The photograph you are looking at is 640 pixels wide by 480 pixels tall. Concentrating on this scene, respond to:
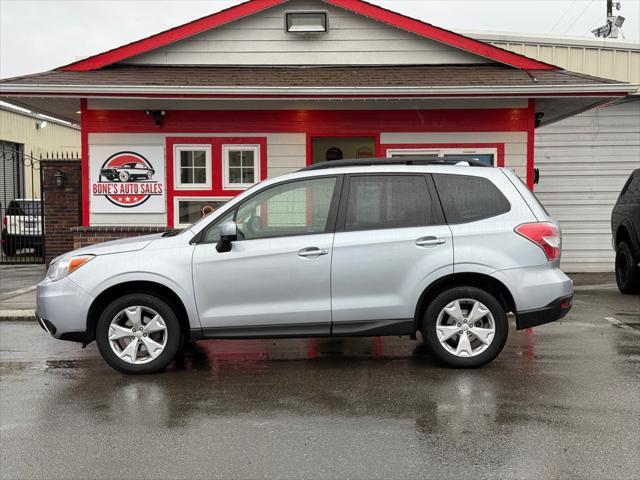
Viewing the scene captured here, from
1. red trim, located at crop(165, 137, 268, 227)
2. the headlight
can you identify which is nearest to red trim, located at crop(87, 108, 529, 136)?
red trim, located at crop(165, 137, 268, 227)

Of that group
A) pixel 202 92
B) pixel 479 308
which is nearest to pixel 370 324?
pixel 479 308

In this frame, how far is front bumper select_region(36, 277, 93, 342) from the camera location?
6.48 metres

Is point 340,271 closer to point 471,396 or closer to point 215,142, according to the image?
point 471,396

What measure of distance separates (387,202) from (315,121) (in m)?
5.02

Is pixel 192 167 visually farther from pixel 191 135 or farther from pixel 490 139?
pixel 490 139

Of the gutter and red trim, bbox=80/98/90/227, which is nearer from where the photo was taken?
the gutter

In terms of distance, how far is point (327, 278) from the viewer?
6465 millimetres

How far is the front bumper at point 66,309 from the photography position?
6.48m

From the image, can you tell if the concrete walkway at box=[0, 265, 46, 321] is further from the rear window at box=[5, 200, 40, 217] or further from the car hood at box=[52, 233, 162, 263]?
the car hood at box=[52, 233, 162, 263]

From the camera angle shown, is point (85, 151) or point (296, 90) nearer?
point (296, 90)

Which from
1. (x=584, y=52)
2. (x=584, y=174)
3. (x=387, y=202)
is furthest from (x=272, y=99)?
(x=584, y=52)

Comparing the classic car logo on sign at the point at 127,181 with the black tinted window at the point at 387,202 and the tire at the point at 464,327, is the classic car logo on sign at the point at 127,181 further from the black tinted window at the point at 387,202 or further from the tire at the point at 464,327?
the tire at the point at 464,327

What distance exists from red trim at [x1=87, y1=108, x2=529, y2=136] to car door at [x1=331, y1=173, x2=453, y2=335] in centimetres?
508

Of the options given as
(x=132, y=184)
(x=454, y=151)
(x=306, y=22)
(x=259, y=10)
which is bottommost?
(x=132, y=184)
